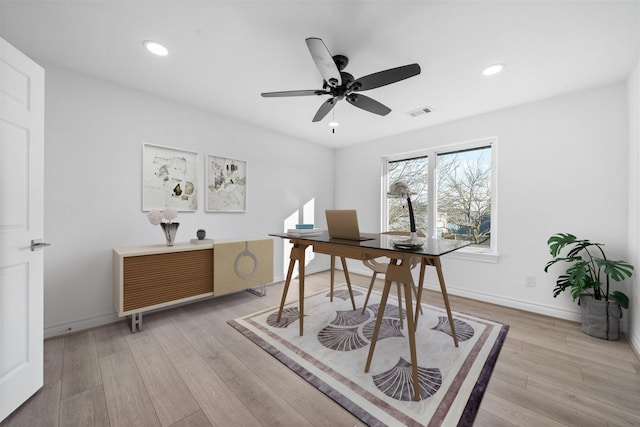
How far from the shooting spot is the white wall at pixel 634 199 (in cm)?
203

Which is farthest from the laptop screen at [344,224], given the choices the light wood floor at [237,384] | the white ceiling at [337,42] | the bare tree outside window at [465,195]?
the bare tree outside window at [465,195]

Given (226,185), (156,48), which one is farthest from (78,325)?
(156,48)

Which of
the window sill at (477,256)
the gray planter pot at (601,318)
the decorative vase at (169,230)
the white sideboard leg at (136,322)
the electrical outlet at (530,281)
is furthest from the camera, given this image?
the window sill at (477,256)

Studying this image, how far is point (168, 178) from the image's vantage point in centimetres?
280

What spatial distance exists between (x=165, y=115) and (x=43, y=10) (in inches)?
49.0

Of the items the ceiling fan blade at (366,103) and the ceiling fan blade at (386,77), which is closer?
the ceiling fan blade at (386,77)

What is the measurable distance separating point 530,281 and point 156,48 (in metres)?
4.45

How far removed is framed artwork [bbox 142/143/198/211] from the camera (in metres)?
2.66

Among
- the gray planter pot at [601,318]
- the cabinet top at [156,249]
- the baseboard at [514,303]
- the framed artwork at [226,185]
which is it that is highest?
the framed artwork at [226,185]

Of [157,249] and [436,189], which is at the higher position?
[436,189]

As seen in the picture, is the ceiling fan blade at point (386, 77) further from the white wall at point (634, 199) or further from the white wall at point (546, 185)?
the white wall at point (634, 199)

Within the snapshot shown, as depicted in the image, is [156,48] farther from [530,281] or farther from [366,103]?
[530,281]

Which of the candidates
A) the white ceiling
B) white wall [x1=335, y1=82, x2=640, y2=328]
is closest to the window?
white wall [x1=335, y1=82, x2=640, y2=328]

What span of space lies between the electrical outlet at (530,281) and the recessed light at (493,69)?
7.61 feet
